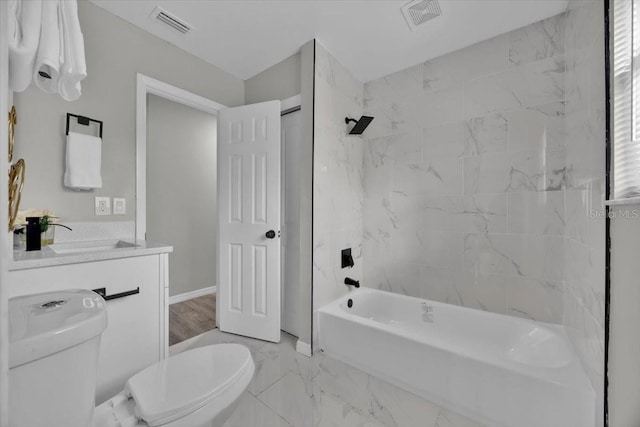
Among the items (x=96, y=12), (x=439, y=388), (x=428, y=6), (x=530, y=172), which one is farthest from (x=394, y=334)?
(x=96, y=12)

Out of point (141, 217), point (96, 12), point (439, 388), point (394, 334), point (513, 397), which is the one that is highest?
point (96, 12)

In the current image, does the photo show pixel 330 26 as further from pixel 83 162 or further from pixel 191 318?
pixel 191 318

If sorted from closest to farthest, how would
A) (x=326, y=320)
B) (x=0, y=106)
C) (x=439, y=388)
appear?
1. (x=0, y=106)
2. (x=439, y=388)
3. (x=326, y=320)

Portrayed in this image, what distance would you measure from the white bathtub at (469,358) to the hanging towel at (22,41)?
1.85 m

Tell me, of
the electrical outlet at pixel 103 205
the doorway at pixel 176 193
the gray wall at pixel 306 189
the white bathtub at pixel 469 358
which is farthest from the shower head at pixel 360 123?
the electrical outlet at pixel 103 205

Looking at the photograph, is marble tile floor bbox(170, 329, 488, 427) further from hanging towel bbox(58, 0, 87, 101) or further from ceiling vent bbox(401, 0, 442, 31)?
ceiling vent bbox(401, 0, 442, 31)

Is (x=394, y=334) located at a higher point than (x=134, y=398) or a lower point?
lower

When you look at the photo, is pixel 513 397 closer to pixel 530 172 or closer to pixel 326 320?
pixel 326 320

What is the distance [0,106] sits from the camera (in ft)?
1.09

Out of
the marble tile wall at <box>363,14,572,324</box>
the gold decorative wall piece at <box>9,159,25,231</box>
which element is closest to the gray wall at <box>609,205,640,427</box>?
the marble tile wall at <box>363,14,572,324</box>

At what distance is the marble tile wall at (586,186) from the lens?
3.67ft

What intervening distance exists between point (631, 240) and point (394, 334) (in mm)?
1158

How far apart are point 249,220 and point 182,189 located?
154cm

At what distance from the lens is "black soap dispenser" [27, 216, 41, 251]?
119cm
